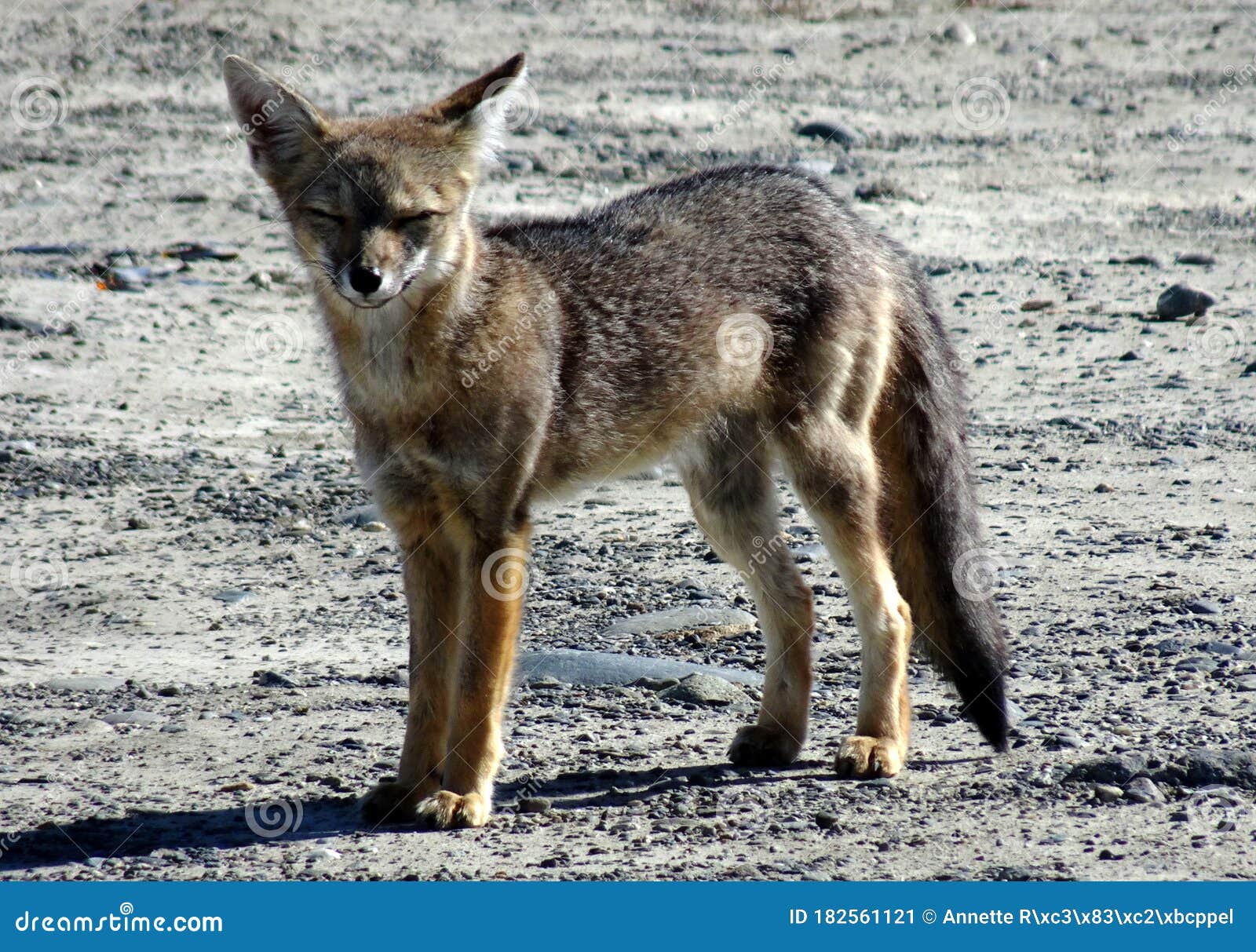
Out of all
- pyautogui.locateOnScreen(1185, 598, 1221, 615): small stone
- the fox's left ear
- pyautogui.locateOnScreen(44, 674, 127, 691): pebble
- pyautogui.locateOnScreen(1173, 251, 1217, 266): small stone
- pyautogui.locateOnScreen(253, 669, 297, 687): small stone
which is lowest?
pyautogui.locateOnScreen(44, 674, 127, 691): pebble

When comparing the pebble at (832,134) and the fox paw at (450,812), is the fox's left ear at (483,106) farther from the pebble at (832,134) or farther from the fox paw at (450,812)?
the pebble at (832,134)

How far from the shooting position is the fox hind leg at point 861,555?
205 inches

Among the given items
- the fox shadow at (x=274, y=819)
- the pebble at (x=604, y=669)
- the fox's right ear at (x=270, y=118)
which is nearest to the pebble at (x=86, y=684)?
the fox shadow at (x=274, y=819)

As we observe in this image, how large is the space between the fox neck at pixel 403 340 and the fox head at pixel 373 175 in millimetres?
38

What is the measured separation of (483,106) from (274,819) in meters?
2.15

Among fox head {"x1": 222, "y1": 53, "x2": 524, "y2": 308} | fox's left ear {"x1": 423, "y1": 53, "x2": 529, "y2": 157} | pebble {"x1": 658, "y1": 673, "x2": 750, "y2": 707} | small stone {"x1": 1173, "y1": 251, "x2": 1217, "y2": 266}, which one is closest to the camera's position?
fox head {"x1": 222, "y1": 53, "x2": 524, "y2": 308}

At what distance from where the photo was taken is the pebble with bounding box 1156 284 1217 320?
10797 mm

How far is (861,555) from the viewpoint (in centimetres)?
524

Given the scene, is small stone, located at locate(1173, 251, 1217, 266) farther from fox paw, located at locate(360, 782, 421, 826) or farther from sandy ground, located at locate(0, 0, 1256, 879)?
fox paw, located at locate(360, 782, 421, 826)

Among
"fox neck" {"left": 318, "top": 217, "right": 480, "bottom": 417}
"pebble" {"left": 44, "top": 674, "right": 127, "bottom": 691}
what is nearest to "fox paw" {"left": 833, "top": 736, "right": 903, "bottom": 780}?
"fox neck" {"left": 318, "top": 217, "right": 480, "bottom": 417}

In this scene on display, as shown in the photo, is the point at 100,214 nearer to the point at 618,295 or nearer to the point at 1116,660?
the point at 618,295

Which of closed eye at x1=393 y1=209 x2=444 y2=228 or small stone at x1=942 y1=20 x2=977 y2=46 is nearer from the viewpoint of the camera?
closed eye at x1=393 y1=209 x2=444 y2=228

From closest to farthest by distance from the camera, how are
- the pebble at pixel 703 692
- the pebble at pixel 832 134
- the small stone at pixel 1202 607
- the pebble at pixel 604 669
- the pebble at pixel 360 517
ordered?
the pebble at pixel 703 692
the pebble at pixel 604 669
the small stone at pixel 1202 607
the pebble at pixel 360 517
the pebble at pixel 832 134

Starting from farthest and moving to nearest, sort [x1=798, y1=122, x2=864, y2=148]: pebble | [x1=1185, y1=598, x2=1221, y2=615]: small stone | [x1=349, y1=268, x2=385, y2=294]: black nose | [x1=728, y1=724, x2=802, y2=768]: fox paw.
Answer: [x1=798, y1=122, x2=864, y2=148]: pebble
[x1=1185, y1=598, x2=1221, y2=615]: small stone
[x1=728, y1=724, x2=802, y2=768]: fox paw
[x1=349, y1=268, x2=385, y2=294]: black nose
